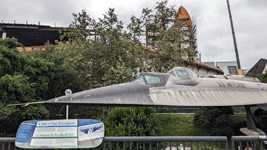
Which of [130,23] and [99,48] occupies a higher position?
[130,23]

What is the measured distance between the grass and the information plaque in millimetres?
13024

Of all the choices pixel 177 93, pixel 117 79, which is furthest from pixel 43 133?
pixel 117 79

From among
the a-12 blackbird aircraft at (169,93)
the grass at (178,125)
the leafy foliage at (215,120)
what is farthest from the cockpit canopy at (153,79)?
the leafy foliage at (215,120)

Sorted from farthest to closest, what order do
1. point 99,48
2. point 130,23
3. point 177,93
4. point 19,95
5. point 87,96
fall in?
1. point 130,23
2. point 99,48
3. point 19,95
4. point 177,93
5. point 87,96

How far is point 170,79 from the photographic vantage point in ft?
21.0

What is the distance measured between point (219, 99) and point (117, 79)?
25.5 feet

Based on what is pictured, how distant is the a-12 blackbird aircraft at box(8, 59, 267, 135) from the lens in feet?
16.3

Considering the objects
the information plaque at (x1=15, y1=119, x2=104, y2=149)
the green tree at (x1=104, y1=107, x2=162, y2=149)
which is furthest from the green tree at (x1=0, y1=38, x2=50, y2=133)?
the information plaque at (x1=15, y1=119, x2=104, y2=149)

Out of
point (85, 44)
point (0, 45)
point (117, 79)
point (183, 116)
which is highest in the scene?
point (85, 44)

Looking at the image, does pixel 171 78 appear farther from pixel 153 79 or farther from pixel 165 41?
pixel 165 41

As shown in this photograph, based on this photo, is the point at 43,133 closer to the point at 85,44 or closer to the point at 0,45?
the point at 0,45

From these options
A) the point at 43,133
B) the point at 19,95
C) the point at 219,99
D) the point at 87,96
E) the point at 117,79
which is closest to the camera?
the point at 43,133

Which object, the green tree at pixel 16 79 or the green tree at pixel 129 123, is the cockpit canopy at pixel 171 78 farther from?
the green tree at pixel 16 79

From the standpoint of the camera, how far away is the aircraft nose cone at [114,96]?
15.3 ft
